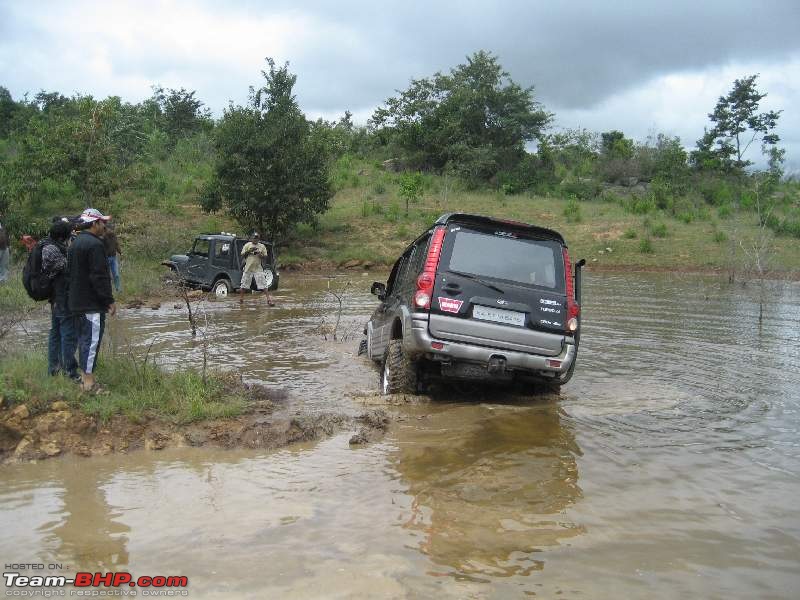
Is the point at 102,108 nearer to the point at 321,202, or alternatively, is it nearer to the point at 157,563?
the point at 321,202

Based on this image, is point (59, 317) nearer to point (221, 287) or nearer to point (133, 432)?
point (133, 432)

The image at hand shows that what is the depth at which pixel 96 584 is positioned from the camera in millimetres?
3561

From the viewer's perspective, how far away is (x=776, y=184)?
3916cm

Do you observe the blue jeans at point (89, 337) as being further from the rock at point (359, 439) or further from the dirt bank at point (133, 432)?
the rock at point (359, 439)

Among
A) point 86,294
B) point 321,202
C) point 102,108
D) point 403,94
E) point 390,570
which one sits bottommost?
point 390,570

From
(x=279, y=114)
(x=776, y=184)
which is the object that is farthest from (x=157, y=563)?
(x=776, y=184)

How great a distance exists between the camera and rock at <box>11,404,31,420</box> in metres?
5.59

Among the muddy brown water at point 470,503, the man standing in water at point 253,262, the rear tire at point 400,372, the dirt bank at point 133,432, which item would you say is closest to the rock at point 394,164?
the man standing in water at point 253,262

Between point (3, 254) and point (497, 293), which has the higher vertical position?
point (3, 254)

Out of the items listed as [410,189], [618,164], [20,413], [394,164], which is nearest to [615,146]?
[618,164]

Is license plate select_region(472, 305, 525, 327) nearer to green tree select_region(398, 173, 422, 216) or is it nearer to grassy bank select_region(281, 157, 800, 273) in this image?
grassy bank select_region(281, 157, 800, 273)

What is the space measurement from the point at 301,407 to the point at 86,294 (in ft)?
7.49

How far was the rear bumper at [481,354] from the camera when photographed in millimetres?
6762

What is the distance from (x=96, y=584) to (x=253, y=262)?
13.7 meters
